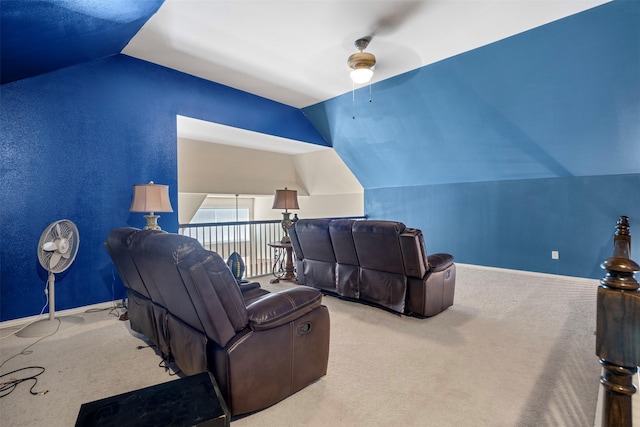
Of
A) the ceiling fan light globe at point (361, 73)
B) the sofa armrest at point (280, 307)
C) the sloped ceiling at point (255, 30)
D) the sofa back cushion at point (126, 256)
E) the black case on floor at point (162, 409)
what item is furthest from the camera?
the ceiling fan light globe at point (361, 73)

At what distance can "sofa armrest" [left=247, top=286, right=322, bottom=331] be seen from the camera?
165cm

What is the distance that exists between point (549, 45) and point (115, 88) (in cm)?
492

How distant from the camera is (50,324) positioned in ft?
9.66

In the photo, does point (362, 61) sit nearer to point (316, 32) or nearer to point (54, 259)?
point (316, 32)

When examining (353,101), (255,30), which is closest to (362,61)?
(255,30)

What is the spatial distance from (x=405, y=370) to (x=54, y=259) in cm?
324

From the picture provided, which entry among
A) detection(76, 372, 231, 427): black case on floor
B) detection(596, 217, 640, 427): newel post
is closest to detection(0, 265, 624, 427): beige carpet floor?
detection(76, 372, 231, 427): black case on floor

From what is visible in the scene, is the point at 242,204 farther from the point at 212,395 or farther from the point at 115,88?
the point at 212,395

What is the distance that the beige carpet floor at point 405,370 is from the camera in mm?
1683

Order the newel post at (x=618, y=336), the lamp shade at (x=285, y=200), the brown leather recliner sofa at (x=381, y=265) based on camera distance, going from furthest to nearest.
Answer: the lamp shade at (x=285, y=200)
the brown leather recliner sofa at (x=381, y=265)
the newel post at (x=618, y=336)

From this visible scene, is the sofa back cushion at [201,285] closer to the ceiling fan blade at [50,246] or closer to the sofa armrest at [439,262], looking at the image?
the ceiling fan blade at [50,246]

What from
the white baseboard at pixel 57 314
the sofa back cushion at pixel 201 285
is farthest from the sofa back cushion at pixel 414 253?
the white baseboard at pixel 57 314

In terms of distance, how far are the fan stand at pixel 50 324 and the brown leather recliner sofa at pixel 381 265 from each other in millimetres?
2555

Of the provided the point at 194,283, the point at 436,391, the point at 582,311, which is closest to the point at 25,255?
the point at 194,283
